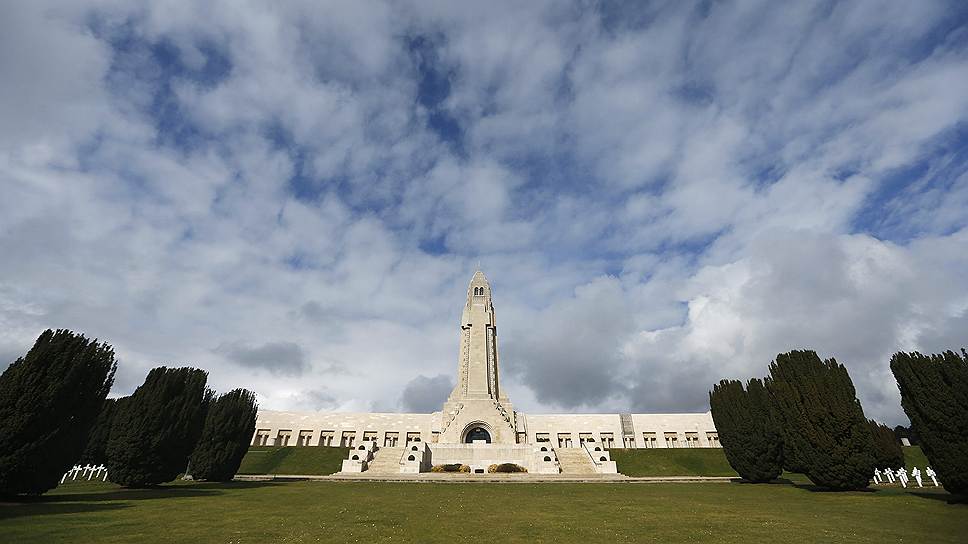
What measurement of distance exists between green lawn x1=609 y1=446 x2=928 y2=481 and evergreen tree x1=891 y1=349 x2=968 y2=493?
28.1 m

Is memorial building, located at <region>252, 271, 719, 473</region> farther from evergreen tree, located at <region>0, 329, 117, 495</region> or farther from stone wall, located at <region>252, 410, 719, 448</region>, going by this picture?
evergreen tree, located at <region>0, 329, 117, 495</region>

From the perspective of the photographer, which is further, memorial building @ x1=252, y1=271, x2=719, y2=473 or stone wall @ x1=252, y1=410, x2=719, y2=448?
stone wall @ x1=252, y1=410, x2=719, y2=448

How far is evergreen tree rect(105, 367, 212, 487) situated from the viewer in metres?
24.9

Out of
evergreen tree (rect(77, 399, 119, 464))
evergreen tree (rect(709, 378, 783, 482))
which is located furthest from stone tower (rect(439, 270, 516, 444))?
evergreen tree (rect(77, 399, 119, 464))

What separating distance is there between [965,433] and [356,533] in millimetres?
21853

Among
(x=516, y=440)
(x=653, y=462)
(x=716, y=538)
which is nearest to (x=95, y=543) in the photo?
(x=716, y=538)

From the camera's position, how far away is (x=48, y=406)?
1833cm

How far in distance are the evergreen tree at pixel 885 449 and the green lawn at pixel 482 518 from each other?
2708 millimetres

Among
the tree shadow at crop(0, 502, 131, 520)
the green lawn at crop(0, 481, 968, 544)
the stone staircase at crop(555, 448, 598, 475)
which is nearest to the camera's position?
the green lawn at crop(0, 481, 968, 544)

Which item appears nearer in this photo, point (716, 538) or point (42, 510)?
point (716, 538)

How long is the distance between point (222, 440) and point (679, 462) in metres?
41.9

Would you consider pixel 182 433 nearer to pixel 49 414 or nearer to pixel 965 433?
pixel 49 414

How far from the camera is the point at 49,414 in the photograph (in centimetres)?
1844

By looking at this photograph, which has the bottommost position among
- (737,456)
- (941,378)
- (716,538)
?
(716,538)
